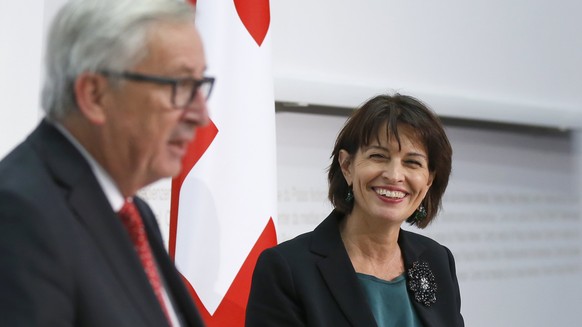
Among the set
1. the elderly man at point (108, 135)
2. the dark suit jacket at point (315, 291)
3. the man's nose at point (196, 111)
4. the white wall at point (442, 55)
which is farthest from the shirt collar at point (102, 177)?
the white wall at point (442, 55)

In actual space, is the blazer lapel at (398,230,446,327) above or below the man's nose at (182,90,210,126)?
below

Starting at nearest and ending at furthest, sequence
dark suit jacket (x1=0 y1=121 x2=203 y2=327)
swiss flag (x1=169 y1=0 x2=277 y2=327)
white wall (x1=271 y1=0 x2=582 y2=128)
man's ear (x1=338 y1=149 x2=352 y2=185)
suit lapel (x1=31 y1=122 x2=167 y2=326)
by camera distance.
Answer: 1. dark suit jacket (x1=0 y1=121 x2=203 y2=327)
2. suit lapel (x1=31 y1=122 x2=167 y2=326)
3. man's ear (x1=338 y1=149 x2=352 y2=185)
4. swiss flag (x1=169 y1=0 x2=277 y2=327)
5. white wall (x1=271 y1=0 x2=582 y2=128)

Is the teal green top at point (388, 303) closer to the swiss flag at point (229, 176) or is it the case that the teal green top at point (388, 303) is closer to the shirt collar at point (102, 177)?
the swiss flag at point (229, 176)

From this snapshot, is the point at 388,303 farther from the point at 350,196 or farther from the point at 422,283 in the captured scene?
the point at 350,196

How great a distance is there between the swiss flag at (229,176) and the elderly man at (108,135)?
1224 millimetres

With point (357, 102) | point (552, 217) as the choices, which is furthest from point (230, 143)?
point (552, 217)

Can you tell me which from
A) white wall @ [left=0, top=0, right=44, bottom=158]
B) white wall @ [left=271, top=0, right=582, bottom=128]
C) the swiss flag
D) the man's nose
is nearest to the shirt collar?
the man's nose

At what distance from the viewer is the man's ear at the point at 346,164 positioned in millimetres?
2156

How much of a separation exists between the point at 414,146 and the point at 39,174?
1.27 meters

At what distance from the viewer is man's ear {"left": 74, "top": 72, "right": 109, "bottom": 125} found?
3.35ft

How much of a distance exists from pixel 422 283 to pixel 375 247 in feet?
0.52

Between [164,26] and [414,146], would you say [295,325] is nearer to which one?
[414,146]

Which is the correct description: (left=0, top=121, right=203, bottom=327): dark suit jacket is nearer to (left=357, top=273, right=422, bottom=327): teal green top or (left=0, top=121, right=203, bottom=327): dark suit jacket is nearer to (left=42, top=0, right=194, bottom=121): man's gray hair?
(left=42, top=0, right=194, bottom=121): man's gray hair

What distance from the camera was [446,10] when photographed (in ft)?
11.5
